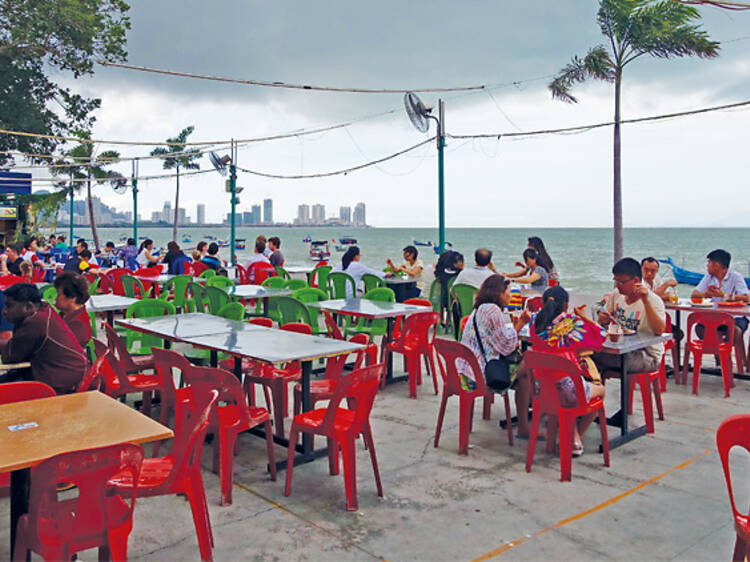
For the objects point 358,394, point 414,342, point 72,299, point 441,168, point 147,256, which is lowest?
point 414,342

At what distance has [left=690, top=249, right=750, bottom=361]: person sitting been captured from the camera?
7.07m

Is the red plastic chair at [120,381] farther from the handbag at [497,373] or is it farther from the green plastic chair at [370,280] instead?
the green plastic chair at [370,280]

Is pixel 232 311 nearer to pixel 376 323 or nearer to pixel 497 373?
pixel 376 323

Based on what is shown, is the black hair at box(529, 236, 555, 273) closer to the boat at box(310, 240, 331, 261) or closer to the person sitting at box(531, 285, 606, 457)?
the person sitting at box(531, 285, 606, 457)

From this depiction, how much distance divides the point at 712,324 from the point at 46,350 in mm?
5955

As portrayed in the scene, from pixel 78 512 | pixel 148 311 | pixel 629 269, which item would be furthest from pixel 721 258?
pixel 78 512

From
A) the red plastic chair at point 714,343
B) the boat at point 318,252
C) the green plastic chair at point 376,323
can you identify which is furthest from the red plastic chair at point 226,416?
the boat at point 318,252

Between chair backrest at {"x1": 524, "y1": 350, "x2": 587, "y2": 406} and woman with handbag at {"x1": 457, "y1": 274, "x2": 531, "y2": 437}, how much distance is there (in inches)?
17.0

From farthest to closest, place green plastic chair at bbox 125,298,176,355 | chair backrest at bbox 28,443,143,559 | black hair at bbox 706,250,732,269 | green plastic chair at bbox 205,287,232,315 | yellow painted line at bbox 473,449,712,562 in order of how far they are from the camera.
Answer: green plastic chair at bbox 205,287,232,315, black hair at bbox 706,250,732,269, green plastic chair at bbox 125,298,176,355, yellow painted line at bbox 473,449,712,562, chair backrest at bbox 28,443,143,559

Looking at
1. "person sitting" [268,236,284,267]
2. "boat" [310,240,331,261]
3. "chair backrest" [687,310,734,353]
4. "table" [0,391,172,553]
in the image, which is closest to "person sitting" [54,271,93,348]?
"table" [0,391,172,553]

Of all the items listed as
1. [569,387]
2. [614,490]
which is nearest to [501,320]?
[569,387]

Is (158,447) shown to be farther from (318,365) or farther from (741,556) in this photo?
(741,556)

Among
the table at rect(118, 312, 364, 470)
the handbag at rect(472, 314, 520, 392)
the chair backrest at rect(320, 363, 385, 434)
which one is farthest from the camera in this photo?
the handbag at rect(472, 314, 520, 392)

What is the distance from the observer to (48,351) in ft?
13.3
